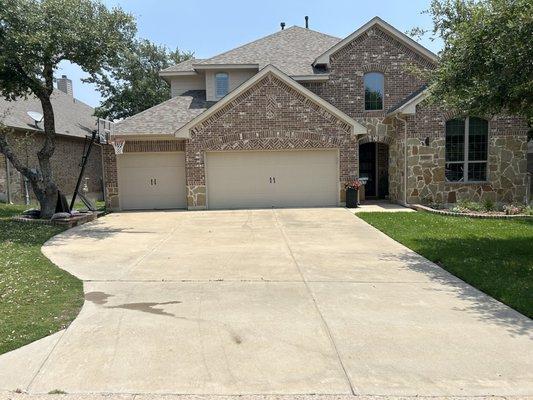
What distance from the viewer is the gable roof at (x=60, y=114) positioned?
20.5m

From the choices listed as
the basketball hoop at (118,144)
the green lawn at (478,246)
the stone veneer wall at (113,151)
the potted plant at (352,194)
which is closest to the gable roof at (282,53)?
the stone veneer wall at (113,151)

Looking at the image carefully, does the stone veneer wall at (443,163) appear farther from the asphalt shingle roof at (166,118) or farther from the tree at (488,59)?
the asphalt shingle roof at (166,118)

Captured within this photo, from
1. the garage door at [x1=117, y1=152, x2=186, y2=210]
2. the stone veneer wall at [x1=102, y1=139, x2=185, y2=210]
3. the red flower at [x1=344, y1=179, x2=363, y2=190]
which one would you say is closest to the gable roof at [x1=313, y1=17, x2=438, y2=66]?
the red flower at [x1=344, y1=179, x2=363, y2=190]

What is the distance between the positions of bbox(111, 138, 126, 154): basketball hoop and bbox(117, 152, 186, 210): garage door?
847 mm

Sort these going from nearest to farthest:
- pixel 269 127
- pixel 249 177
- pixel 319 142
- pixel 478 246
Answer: pixel 478 246 < pixel 269 127 < pixel 319 142 < pixel 249 177

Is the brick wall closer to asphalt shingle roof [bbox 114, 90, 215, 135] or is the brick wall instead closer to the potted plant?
asphalt shingle roof [bbox 114, 90, 215, 135]

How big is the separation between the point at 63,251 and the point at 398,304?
720cm

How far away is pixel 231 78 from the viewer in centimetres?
2061

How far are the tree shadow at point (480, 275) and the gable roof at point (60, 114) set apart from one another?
15753 mm

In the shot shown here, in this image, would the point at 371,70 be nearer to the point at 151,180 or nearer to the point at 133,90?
the point at 151,180

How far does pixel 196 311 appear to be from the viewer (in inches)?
224

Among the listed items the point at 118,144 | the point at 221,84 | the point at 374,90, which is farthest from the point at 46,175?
the point at 374,90

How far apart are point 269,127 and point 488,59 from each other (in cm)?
1024

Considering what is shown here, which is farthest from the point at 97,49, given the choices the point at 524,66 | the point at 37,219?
the point at 524,66
